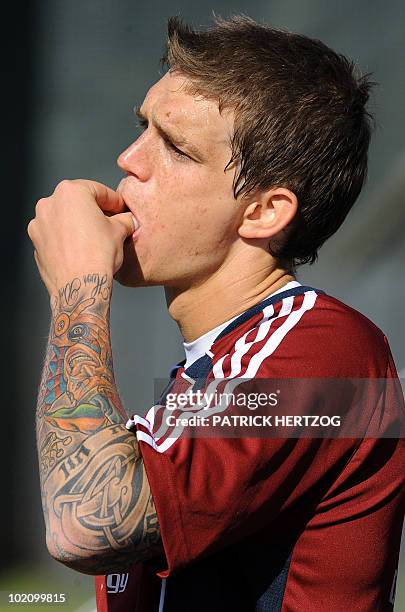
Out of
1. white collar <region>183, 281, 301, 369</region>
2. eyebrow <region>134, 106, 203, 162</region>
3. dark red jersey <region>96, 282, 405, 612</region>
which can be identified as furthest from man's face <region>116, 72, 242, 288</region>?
dark red jersey <region>96, 282, 405, 612</region>

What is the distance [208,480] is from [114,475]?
0.16m

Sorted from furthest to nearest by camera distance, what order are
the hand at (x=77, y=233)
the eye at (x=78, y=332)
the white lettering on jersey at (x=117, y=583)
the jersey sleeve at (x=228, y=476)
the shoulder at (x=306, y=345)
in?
1. the white lettering on jersey at (x=117, y=583)
2. the hand at (x=77, y=233)
3. the eye at (x=78, y=332)
4. the shoulder at (x=306, y=345)
5. the jersey sleeve at (x=228, y=476)

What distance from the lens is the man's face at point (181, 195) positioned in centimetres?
207

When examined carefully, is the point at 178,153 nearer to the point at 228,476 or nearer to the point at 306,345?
the point at 306,345

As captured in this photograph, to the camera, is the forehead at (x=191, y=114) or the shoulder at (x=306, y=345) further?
the forehead at (x=191, y=114)

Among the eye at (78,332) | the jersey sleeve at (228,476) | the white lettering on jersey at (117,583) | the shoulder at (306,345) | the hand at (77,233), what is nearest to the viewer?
the jersey sleeve at (228,476)

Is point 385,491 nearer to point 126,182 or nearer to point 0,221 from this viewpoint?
point 126,182

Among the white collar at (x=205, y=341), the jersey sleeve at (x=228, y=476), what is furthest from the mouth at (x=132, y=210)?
the jersey sleeve at (x=228, y=476)

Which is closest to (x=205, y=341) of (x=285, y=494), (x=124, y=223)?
(x=124, y=223)

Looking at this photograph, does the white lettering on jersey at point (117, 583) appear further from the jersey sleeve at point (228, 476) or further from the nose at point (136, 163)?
the nose at point (136, 163)

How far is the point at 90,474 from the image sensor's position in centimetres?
161

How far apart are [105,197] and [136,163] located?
0.38 feet

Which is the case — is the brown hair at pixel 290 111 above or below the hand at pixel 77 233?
above

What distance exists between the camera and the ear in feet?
6.95
